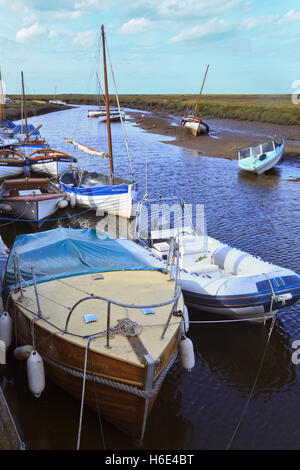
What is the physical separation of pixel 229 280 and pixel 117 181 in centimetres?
1257

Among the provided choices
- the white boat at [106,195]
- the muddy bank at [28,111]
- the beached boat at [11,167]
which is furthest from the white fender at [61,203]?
the muddy bank at [28,111]

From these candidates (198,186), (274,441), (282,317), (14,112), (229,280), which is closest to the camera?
(274,441)

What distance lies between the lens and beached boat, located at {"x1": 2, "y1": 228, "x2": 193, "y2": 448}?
685 cm

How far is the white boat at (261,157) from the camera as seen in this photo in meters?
31.5

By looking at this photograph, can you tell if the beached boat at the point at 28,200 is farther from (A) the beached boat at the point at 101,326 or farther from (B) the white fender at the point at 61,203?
(A) the beached boat at the point at 101,326

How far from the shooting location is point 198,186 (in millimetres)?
28703

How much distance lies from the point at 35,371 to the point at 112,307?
2.04 metres

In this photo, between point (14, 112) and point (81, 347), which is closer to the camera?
point (81, 347)

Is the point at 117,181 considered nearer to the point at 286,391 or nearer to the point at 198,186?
the point at 198,186

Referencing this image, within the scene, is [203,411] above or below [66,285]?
below

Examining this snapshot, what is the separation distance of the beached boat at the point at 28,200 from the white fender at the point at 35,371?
12.0 metres

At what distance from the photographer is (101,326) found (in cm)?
766

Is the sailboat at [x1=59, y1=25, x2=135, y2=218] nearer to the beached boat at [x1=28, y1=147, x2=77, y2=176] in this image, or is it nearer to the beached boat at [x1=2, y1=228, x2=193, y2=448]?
the beached boat at [x1=28, y1=147, x2=77, y2=176]
